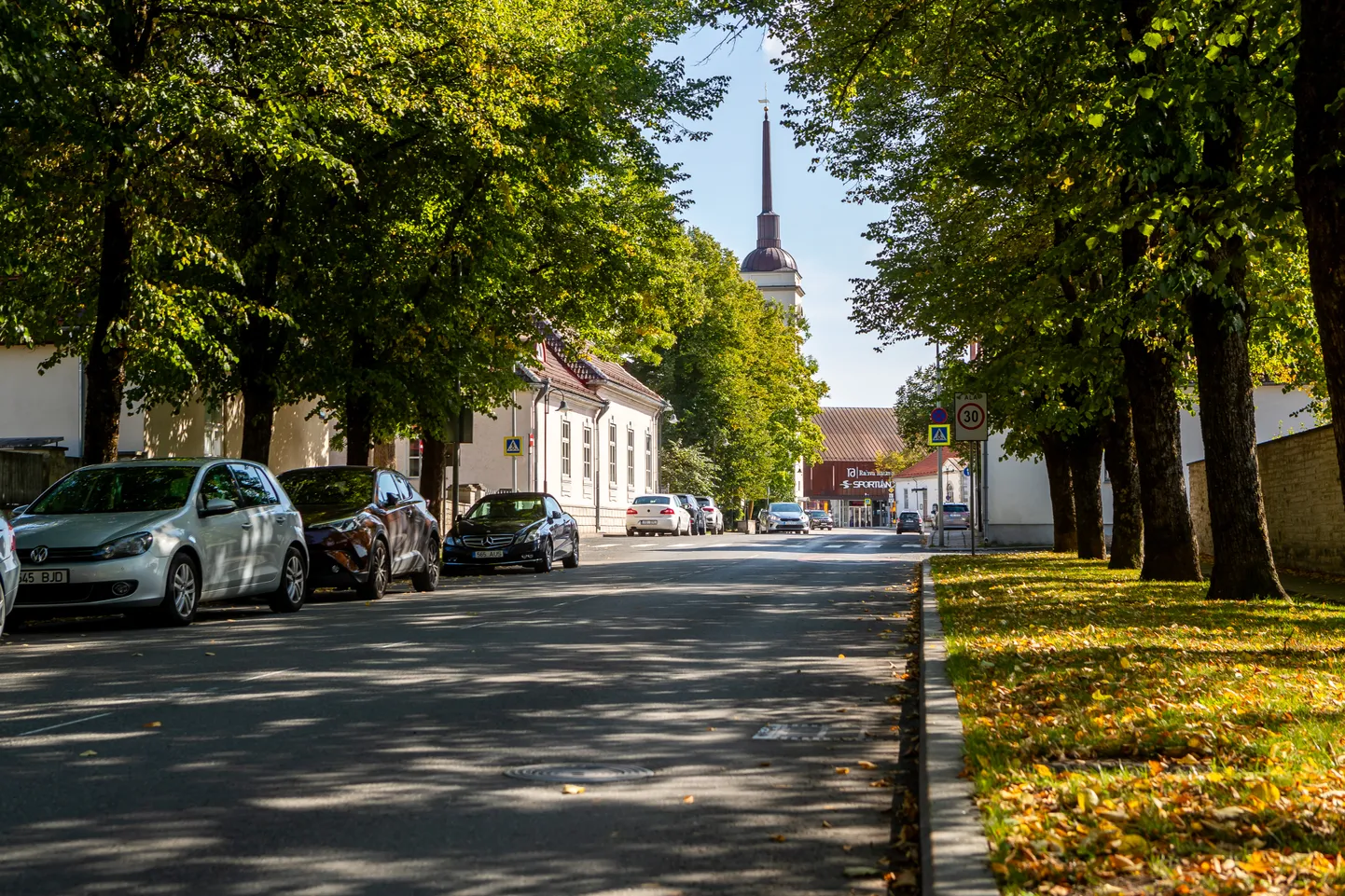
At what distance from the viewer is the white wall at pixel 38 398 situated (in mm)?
31797

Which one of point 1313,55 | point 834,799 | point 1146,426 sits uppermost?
point 1313,55

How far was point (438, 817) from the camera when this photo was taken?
578 cm

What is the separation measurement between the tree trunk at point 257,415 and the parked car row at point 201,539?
88.2 inches

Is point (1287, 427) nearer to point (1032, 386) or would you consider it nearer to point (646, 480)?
point (646, 480)

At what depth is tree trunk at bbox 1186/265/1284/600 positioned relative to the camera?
52.9ft

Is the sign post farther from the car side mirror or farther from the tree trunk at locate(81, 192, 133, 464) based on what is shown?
the car side mirror

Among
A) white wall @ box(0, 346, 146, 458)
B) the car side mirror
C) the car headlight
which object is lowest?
the car headlight

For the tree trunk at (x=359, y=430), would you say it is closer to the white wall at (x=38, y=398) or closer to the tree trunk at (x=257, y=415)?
the tree trunk at (x=257, y=415)

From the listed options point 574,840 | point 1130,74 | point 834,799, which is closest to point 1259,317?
point 1130,74

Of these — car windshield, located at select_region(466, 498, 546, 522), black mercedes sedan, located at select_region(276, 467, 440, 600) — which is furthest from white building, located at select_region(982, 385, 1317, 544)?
black mercedes sedan, located at select_region(276, 467, 440, 600)

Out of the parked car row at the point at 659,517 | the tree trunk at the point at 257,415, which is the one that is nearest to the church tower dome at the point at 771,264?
the parked car row at the point at 659,517

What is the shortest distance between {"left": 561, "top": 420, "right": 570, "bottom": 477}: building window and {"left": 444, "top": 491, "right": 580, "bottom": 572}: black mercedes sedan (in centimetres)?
3117

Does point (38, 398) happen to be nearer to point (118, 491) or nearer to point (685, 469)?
point (118, 491)

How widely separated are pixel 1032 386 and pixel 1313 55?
16199 mm
